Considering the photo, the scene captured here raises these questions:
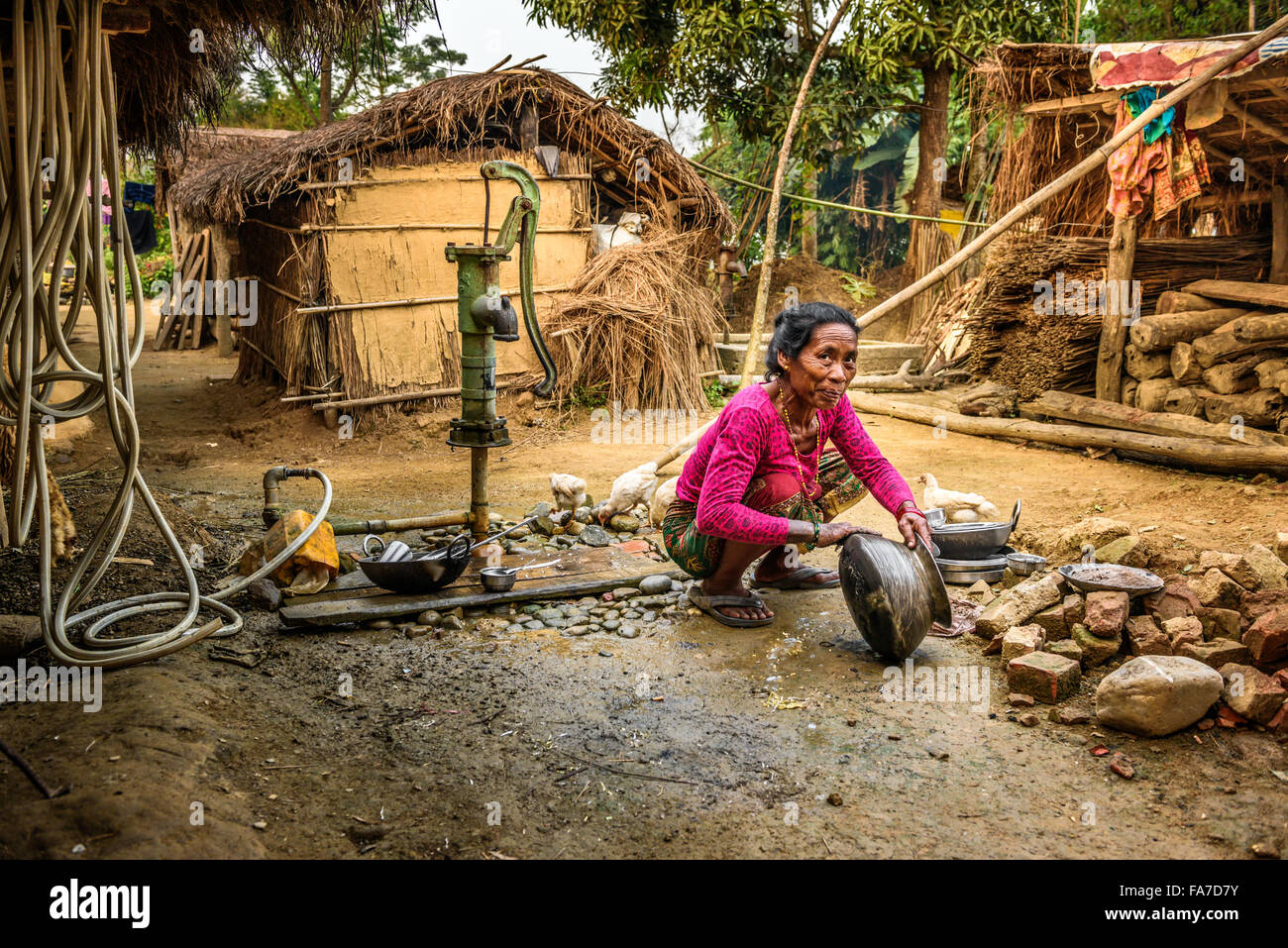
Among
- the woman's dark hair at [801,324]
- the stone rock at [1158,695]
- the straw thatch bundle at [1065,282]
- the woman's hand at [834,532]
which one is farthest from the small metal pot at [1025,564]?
the straw thatch bundle at [1065,282]

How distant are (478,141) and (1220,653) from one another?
684 centimetres

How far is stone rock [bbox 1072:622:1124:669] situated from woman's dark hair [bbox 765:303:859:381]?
4.13 feet

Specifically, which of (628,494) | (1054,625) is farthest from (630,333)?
(1054,625)

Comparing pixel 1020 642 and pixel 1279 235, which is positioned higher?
pixel 1279 235

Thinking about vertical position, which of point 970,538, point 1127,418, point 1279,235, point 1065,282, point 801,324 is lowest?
point 970,538

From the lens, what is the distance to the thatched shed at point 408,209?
7.33 meters

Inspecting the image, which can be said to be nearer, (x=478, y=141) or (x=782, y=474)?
(x=782, y=474)

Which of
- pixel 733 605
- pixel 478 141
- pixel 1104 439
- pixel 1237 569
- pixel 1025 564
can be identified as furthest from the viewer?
pixel 478 141

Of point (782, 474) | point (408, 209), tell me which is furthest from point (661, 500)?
point (408, 209)

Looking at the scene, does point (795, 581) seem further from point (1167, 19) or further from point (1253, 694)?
point (1167, 19)

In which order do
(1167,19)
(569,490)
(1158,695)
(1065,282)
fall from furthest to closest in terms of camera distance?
(1167,19) → (1065,282) → (569,490) → (1158,695)

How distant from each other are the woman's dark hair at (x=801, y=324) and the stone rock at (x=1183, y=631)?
4.54 ft

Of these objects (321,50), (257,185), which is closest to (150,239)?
(257,185)

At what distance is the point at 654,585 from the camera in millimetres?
3795
